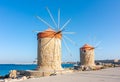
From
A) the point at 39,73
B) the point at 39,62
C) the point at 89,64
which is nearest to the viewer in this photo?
the point at 39,73

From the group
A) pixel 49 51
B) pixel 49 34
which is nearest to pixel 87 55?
pixel 49 34

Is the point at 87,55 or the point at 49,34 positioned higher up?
the point at 49,34

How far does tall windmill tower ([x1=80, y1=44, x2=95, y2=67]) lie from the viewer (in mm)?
36688

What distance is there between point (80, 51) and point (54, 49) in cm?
1727

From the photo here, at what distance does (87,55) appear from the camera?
3700 cm

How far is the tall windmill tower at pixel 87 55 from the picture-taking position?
36.7 m

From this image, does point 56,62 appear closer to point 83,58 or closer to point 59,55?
point 59,55

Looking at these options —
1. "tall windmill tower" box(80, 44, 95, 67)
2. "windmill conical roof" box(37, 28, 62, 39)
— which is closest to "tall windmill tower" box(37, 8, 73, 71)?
"windmill conical roof" box(37, 28, 62, 39)

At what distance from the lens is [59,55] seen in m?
22.2

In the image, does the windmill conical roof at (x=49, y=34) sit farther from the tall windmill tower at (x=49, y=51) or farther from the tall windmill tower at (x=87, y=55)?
the tall windmill tower at (x=87, y=55)

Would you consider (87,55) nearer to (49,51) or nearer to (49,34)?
(49,34)

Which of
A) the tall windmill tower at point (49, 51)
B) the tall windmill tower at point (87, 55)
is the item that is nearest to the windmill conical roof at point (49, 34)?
the tall windmill tower at point (49, 51)

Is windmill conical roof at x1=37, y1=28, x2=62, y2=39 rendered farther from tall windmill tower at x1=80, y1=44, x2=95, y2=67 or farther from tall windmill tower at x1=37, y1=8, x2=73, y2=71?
tall windmill tower at x1=80, y1=44, x2=95, y2=67

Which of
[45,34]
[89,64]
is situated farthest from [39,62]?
[89,64]
